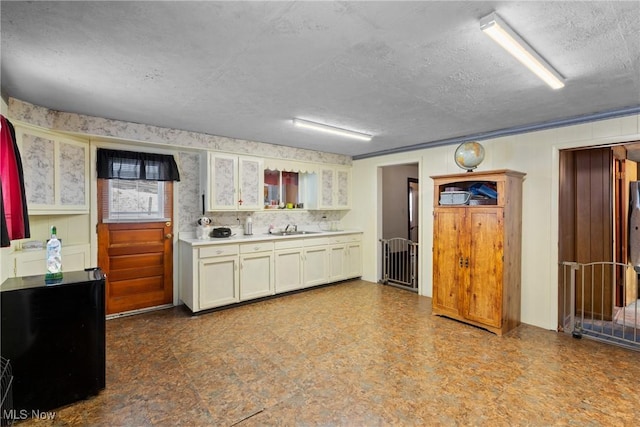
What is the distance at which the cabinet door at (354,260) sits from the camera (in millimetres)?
5748

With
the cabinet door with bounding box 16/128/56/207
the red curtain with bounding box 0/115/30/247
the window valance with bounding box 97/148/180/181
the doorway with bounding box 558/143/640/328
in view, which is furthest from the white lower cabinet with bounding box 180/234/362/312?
the doorway with bounding box 558/143/640/328

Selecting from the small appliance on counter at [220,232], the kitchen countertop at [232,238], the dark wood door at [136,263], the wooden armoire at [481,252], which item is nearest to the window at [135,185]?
the dark wood door at [136,263]

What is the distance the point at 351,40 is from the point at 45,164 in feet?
10.9

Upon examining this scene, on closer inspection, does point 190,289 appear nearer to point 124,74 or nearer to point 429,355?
point 124,74

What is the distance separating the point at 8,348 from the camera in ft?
6.64

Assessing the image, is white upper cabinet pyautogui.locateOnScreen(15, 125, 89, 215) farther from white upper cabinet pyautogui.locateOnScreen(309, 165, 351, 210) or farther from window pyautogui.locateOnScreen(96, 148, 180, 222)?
white upper cabinet pyautogui.locateOnScreen(309, 165, 351, 210)

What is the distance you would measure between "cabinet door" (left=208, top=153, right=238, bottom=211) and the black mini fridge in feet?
6.98

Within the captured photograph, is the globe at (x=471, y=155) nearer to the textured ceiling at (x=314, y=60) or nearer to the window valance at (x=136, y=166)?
the textured ceiling at (x=314, y=60)

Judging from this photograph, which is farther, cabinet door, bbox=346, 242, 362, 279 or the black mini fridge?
cabinet door, bbox=346, 242, 362, 279

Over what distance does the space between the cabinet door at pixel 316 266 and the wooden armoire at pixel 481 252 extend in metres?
1.95

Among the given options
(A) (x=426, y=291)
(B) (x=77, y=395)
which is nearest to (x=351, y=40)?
(B) (x=77, y=395)

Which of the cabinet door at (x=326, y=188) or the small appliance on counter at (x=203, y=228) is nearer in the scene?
the small appliance on counter at (x=203, y=228)

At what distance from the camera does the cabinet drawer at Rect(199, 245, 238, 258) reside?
4027mm

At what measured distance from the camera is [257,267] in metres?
4.54
